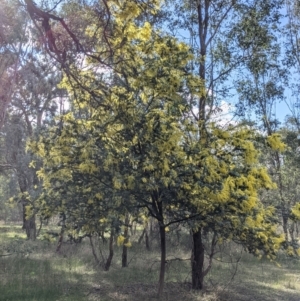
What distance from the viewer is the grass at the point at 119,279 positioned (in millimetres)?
8102

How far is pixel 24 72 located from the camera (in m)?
17.0

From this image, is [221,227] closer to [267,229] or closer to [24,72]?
[267,229]

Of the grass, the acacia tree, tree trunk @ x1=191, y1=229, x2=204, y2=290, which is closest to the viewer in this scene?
the acacia tree

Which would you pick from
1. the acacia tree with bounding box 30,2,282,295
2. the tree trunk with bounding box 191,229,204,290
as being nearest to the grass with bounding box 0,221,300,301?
the tree trunk with bounding box 191,229,204,290

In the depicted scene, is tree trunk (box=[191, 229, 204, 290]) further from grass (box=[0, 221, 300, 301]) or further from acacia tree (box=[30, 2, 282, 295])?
acacia tree (box=[30, 2, 282, 295])

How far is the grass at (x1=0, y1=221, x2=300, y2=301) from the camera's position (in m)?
8.10

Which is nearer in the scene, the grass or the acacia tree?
the acacia tree

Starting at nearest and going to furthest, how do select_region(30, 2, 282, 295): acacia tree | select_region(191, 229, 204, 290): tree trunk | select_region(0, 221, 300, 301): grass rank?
select_region(30, 2, 282, 295): acacia tree, select_region(0, 221, 300, 301): grass, select_region(191, 229, 204, 290): tree trunk

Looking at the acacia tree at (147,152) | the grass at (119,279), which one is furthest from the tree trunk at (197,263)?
the acacia tree at (147,152)

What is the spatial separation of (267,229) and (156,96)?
126 inches

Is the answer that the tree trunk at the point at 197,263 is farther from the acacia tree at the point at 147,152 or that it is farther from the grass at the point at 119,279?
the acacia tree at the point at 147,152

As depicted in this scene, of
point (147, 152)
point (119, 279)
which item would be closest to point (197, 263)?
point (119, 279)

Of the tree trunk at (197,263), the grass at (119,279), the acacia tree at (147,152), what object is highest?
the acacia tree at (147,152)

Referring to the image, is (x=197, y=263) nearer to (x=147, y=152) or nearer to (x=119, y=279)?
(x=119, y=279)
